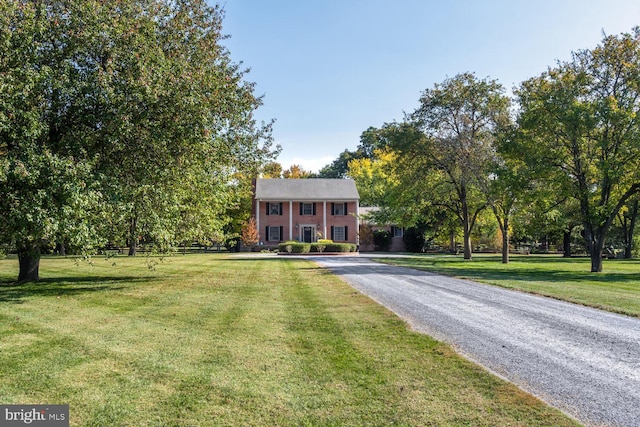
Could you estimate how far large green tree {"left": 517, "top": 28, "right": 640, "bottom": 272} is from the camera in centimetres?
2106

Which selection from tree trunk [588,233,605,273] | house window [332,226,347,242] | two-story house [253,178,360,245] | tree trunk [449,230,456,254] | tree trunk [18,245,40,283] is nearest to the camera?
tree trunk [18,245,40,283]

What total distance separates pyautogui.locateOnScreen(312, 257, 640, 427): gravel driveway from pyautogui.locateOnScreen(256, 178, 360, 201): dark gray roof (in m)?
35.5

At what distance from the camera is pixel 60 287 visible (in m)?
14.3

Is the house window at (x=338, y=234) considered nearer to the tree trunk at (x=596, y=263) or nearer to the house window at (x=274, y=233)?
the house window at (x=274, y=233)

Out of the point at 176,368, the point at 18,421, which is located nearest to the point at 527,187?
the point at 176,368

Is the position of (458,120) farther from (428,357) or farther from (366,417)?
(366,417)

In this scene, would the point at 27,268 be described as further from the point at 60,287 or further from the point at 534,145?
the point at 534,145

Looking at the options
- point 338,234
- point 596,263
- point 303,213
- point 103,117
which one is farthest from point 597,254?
point 303,213

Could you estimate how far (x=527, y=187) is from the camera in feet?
76.2

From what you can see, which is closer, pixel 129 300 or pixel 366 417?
pixel 366 417

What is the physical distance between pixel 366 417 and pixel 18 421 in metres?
3.01

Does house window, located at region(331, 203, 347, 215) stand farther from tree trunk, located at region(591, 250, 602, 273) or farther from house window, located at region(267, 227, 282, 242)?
tree trunk, located at region(591, 250, 602, 273)

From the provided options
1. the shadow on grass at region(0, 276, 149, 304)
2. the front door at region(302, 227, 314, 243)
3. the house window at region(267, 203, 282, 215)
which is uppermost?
the house window at region(267, 203, 282, 215)

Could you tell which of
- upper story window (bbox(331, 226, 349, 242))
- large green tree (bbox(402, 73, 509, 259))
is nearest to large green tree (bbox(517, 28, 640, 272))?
large green tree (bbox(402, 73, 509, 259))
